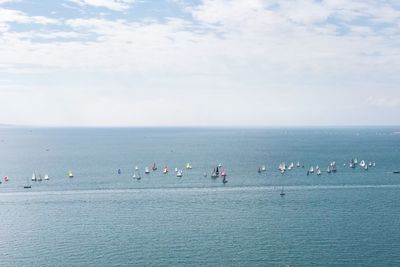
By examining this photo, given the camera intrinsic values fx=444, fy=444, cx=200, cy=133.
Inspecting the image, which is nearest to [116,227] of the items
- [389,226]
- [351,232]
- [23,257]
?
[23,257]

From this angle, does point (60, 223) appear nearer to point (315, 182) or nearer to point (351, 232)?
point (351, 232)

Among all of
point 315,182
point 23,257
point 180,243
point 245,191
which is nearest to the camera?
point 23,257

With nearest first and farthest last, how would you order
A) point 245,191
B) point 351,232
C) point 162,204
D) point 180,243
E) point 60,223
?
point 180,243 < point 351,232 < point 60,223 < point 162,204 < point 245,191

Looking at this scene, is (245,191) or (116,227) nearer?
(116,227)

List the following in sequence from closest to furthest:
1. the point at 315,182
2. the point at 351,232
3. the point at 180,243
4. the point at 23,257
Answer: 1. the point at 23,257
2. the point at 180,243
3. the point at 351,232
4. the point at 315,182

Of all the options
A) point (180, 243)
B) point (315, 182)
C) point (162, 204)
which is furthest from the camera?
point (315, 182)

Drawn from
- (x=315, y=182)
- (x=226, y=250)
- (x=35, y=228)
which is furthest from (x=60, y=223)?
(x=315, y=182)

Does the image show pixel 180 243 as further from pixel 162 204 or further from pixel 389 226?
pixel 389 226

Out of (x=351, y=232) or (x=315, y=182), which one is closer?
(x=351, y=232)
